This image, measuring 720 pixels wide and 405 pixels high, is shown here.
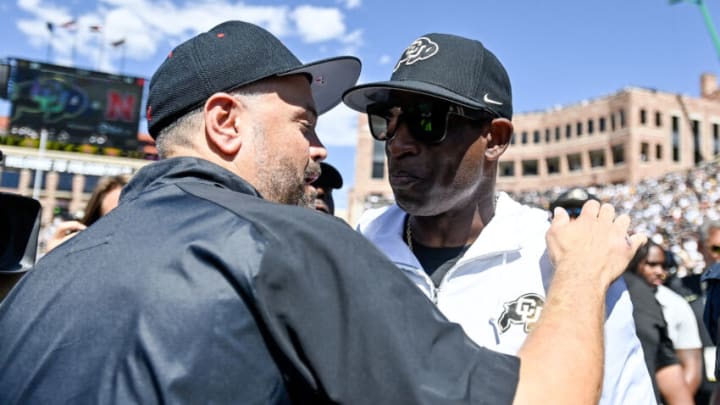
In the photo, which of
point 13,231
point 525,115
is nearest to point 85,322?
point 13,231

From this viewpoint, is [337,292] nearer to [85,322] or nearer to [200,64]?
[85,322]

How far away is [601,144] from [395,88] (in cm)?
5621

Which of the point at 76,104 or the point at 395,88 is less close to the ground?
the point at 76,104

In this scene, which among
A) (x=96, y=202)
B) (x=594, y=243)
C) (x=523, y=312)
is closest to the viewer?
(x=594, y=243)

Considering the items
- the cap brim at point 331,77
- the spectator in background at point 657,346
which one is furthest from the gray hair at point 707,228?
the cap brim at point 331,77

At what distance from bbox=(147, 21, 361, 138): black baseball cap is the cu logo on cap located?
594 millimetres

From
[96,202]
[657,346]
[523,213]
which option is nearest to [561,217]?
[523,213]

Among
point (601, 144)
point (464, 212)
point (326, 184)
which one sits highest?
point (601, 144)

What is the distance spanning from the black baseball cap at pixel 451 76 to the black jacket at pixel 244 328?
3.56ft

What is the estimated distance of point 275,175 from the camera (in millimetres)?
1709

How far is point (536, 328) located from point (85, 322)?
97 cm

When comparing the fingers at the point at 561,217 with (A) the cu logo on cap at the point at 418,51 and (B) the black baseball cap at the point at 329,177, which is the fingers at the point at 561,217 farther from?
(B) the black baseball cap at the point at 329,177

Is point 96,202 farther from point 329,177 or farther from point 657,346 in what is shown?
point 657,346

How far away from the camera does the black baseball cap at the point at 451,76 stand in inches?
85.5
